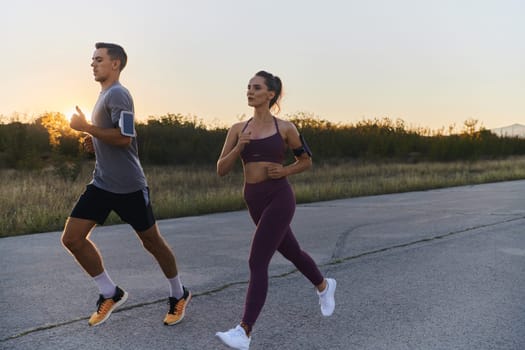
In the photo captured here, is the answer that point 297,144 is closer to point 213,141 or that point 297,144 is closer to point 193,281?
point 193,281

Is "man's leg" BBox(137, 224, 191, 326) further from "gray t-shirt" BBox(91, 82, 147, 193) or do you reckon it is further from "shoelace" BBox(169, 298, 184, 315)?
"gray t-shirt" BBox(91, 82, 147, 193)

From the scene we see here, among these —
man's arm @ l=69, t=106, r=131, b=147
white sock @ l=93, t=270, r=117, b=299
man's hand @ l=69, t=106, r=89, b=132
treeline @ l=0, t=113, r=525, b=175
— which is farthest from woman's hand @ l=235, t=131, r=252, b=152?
treeline @ l=0, t=113, r=525, b=175

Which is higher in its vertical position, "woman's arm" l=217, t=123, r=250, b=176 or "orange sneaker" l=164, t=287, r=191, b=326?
"woman's arm" l=217, t=123, r=250, b=176

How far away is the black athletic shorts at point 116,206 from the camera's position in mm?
4145

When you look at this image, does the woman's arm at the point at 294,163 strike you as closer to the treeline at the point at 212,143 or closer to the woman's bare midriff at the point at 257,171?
the woman's bare midriff at the point at 257,171

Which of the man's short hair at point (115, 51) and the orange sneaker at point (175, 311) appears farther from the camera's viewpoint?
the orange sneaker at point (175, 311)

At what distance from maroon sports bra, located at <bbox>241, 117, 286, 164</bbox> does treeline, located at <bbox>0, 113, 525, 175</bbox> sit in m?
18.3

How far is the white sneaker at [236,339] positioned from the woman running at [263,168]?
0.21 feet

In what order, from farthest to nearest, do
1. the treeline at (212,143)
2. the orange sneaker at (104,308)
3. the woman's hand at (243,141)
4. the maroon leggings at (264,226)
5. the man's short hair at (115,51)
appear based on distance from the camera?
the treeline at (212,143) → the orange sneaker at (104,308) → the man's short hair at (115,51) → the woman's hand at (243,141) → the maroon leggings at (264,226)

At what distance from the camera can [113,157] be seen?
161 inches

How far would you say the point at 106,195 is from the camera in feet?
13.6

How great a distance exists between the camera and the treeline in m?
27.6

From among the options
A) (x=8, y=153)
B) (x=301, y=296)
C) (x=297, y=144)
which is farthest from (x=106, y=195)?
(x=8, y=153)

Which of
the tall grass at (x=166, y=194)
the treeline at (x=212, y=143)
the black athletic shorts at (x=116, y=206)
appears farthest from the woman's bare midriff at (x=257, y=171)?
the treeline at (x=212, y=143)
